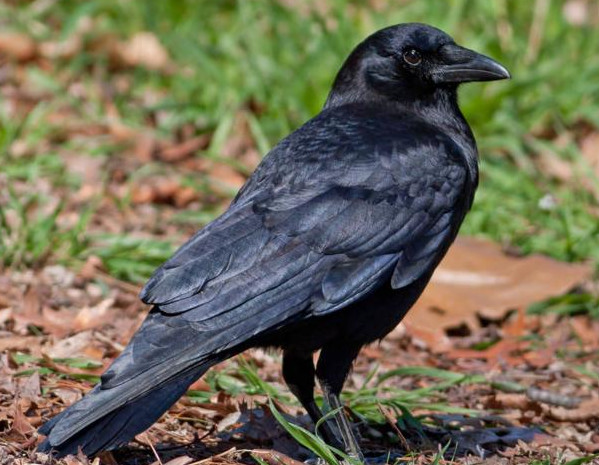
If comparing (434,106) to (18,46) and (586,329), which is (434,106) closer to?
(586,329)

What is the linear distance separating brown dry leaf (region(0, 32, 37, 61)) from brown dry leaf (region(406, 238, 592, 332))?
12.6 feet

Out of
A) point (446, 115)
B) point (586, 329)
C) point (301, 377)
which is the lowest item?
point (586, 329)

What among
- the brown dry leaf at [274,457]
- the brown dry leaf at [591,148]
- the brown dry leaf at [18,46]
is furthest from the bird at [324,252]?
the brown dry leaf at [18,46]

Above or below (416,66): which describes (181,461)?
below

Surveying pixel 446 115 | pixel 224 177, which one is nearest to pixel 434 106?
pixel 446 115

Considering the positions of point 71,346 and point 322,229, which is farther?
point 71,346

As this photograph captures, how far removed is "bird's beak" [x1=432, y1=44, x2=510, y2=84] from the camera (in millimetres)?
5121

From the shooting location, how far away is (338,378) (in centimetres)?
459

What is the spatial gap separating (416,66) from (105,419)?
2.11m

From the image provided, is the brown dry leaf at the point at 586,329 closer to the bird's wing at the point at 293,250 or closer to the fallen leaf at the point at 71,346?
the bird's wing at the point at 293,250

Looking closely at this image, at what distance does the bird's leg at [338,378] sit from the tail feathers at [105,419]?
0.61 m

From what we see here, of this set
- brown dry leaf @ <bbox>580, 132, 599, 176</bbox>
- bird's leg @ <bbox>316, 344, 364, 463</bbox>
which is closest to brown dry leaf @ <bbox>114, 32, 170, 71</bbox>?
brown dry leaf @ <bbox>580, 132, 599, 176</bbox>

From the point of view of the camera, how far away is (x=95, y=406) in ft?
12.8

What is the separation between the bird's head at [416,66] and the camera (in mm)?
5137
